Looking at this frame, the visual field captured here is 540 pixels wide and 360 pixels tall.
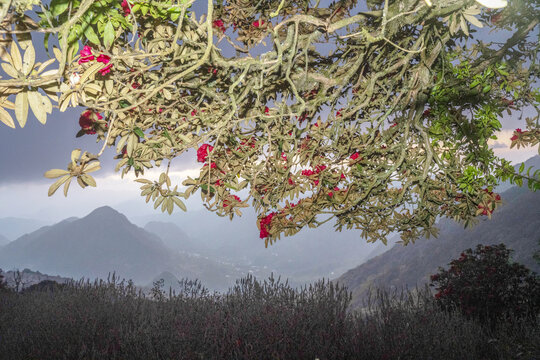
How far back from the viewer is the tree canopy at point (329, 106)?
1.47 m

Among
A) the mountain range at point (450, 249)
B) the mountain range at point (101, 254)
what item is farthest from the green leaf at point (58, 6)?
the mountain range at point (101, 254)

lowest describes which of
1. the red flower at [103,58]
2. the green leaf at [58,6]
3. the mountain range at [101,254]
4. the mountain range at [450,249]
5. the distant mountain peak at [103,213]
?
the mountain range at [450,249]

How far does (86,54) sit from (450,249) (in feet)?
92.3

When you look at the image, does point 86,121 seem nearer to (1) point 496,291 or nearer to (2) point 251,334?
(2) point 251,334

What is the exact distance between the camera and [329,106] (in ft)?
7.17

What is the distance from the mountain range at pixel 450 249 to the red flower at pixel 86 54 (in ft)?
63.0

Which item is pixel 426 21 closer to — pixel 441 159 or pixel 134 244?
pixel 441 159

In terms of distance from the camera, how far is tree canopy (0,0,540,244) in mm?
1468

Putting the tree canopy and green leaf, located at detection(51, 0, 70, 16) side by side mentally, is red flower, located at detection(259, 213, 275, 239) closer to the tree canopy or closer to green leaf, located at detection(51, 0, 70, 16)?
the tree canopy

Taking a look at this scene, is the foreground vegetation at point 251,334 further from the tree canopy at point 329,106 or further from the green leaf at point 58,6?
the green leaf at point 58,6

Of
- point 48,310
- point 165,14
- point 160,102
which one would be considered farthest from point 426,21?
point 48,310

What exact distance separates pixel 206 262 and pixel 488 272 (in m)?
83.2

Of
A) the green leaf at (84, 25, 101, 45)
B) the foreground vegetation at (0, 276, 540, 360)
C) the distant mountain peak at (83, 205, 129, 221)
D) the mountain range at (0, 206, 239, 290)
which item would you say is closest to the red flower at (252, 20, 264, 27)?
the green leaf at (84, 25, 101, 45)

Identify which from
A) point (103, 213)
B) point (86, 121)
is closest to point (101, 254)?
point (103, 213)
